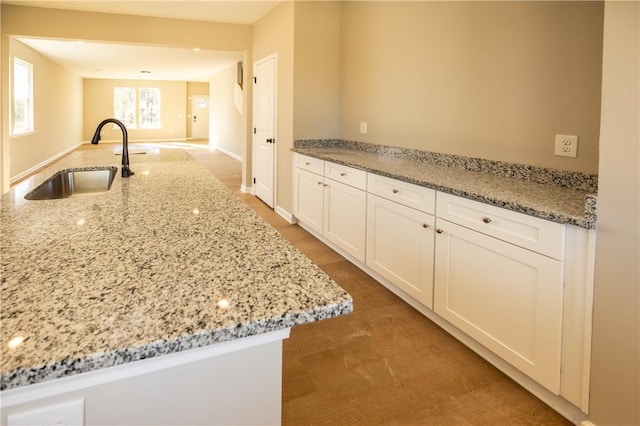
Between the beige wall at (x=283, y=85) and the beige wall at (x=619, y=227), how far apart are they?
11.6 ft

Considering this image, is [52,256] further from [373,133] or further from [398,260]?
[373,133]

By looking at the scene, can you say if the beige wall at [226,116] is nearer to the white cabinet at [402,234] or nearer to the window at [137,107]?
the window at [137,107]

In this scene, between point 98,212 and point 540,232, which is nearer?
point 98,212

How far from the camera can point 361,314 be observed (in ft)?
8.80

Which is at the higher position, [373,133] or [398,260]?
[373,133]

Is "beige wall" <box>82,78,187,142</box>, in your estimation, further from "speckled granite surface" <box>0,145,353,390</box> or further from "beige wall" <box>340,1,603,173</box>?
"speckled granite surface" <box>0,145,353,390</box>

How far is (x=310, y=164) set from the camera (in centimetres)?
421

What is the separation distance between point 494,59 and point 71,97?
13163 millimetres

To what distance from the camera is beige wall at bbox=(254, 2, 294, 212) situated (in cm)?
470

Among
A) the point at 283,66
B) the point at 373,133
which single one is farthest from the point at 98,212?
the point at 283,66

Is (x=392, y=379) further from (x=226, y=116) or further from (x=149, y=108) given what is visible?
(x=149, y=108)

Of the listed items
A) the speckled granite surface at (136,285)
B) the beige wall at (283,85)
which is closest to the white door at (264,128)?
the beige wall at (283,85)

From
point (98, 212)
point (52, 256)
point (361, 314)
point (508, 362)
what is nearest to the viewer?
point (52, 256)

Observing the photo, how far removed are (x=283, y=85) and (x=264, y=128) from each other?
2.84 ft
